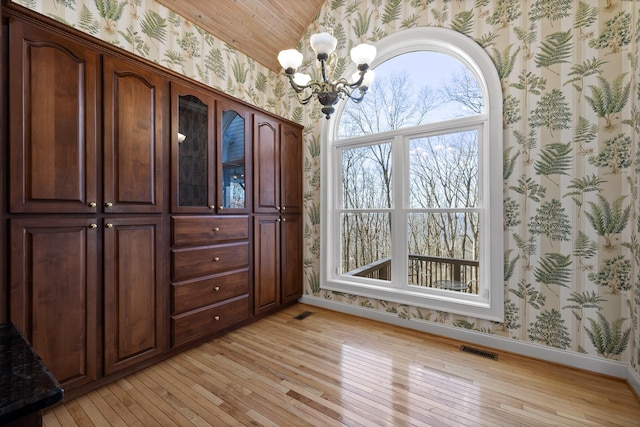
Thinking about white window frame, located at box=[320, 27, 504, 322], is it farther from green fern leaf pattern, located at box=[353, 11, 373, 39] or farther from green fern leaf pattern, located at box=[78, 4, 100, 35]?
green fern leaf pattern, located at box=[78, 4, 100, 35]

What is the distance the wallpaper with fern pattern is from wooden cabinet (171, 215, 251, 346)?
164 cm

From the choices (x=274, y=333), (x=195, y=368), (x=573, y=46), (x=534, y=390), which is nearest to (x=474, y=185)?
(x=573, y=46)

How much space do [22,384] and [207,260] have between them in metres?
1.98

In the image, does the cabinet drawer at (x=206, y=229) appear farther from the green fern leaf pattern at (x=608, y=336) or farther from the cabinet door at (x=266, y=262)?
the green fern leaf pattern at (x=608, y=336)

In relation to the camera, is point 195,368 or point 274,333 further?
point 274,333

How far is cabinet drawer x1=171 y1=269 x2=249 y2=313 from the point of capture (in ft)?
7.69

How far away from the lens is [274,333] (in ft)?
9.14

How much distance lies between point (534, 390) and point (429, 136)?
2234mm

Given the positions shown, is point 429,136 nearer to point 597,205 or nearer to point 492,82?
point 492,82

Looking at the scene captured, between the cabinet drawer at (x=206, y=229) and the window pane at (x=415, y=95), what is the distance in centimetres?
169

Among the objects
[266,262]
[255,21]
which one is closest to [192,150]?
[266,262]

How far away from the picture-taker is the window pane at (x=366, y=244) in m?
3.21

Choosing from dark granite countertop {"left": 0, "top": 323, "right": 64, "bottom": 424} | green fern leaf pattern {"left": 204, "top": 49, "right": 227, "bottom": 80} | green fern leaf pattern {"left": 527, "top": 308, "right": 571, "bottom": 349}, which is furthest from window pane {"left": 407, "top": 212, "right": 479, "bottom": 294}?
dark granite countertop {"left": 0, "top": 323, "right": 64, "bottom": 424}

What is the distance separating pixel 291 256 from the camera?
3.54m
